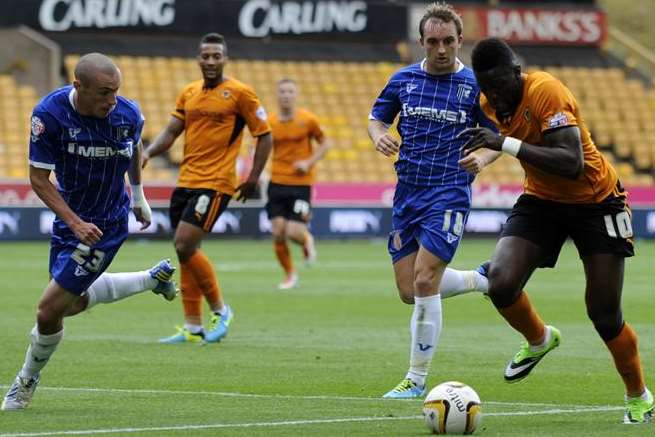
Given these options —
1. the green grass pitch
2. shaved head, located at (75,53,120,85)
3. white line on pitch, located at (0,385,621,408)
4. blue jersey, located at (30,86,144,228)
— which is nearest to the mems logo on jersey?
blue jersey, located at (30,86,144,228)

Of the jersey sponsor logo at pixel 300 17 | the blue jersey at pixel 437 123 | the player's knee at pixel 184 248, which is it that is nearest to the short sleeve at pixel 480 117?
the blue jersey at pixel 437 123

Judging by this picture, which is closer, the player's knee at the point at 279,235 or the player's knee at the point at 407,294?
the player's knee at the point at 407,294

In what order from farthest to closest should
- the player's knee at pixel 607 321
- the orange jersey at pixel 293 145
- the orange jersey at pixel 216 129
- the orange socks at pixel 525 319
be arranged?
1. the orange jersey at pixel 293 145
2. the orange jersey at pixel 216 129
3. the orange socks at pixel 525 319
4. the player's knee at pixel 607 321

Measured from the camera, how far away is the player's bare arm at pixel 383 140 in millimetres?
9391

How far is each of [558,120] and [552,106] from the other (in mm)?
95

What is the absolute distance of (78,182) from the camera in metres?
8.87

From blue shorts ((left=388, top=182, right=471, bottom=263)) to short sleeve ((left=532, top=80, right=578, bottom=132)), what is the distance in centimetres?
169

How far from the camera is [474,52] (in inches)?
321

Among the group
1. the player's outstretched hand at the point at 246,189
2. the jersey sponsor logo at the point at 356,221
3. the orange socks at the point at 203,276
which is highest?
the player's outstretched hand at the point at 246,189

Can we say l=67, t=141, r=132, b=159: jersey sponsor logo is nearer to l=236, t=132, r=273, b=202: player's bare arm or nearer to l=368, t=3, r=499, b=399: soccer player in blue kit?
l=368, t=3, r=499, b=399: soccer player in blue kit

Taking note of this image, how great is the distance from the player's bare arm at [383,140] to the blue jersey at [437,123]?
0.18 m

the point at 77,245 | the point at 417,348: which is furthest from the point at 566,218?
the point at 77,245

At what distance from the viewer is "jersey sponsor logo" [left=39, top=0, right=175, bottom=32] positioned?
37.2 meters

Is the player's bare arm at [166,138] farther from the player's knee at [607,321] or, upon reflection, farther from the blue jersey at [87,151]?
the player's knee at [607,321]
